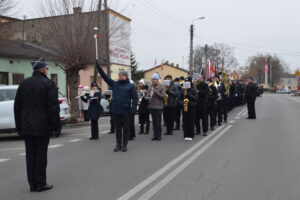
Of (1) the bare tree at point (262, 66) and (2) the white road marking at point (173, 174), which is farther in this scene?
(1) the bare tree at point (262, 66)

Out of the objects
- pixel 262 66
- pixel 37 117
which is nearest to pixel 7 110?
pixel 37 117

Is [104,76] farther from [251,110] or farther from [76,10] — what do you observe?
[76,10]

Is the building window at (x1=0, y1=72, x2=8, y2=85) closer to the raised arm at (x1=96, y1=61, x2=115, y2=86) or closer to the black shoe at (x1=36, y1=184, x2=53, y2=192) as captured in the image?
the raised arm at (x1=96, y1=61, x2=115, y2=86)

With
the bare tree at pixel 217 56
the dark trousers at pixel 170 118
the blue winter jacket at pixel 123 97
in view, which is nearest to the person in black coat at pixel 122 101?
the blue winter jacket at pixel 123 97

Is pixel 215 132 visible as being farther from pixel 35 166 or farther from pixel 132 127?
pixel 35 166

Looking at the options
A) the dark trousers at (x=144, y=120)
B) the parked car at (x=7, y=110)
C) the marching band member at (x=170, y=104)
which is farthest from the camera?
the dark trousers at (x=144, y=120)

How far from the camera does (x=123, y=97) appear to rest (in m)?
8.88

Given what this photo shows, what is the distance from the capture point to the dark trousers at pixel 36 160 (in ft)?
18.6

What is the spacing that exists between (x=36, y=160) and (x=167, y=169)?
244 cm

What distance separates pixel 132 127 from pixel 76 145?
1.63 m

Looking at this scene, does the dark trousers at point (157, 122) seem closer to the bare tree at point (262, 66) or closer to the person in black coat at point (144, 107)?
the person in black coat at point (144, 107)

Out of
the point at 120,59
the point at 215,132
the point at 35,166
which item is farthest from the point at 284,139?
the point at 120,59

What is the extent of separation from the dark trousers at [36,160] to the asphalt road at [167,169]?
20 cm

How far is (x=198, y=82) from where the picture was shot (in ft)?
39.4
